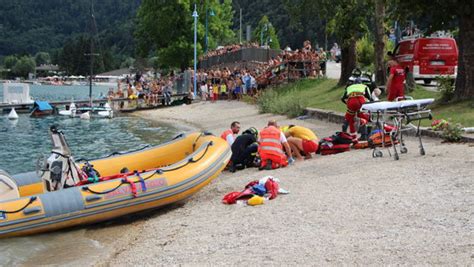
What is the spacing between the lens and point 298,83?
31.1m

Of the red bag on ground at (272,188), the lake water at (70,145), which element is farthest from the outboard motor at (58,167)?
the red bag on ground at (272,188)

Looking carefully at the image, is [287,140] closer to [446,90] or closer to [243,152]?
[243,152]

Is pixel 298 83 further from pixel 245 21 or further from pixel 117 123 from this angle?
pixel 245 21

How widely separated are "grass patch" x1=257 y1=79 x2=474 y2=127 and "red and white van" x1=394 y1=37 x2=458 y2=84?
1587 millimetres

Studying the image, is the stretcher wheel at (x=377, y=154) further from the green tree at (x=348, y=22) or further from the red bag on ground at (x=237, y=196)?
the green tree at (x=348, y=22)

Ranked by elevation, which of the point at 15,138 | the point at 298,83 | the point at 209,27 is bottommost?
the point at 15,138

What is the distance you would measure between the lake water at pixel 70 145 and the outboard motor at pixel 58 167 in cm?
89

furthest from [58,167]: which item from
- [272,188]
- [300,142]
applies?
[300,142]

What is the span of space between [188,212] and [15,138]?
66.8 feet

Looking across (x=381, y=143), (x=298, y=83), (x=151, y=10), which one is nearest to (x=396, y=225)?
(x=381, y=143)

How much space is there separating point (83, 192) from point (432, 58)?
55.0 ft

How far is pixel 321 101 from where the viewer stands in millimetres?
24766

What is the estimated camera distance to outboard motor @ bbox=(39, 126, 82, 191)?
35.6ft

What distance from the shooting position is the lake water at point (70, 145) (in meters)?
9.43
